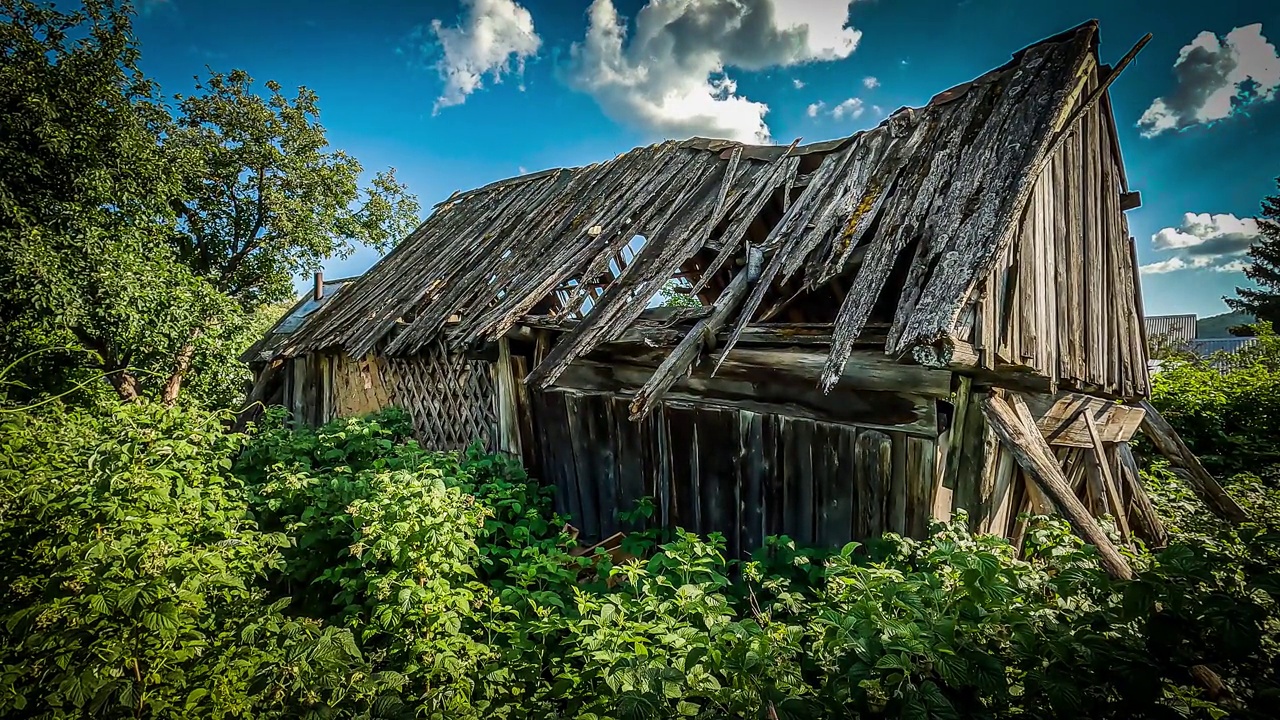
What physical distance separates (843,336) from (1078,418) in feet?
12.7

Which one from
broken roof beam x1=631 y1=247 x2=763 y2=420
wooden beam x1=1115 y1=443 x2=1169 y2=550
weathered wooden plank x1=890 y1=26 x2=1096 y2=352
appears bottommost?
wooden beam x1=1115 y1=443 x2=1169 y2=550

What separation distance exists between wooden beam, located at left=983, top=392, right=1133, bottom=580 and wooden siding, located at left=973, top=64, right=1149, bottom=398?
0.38m

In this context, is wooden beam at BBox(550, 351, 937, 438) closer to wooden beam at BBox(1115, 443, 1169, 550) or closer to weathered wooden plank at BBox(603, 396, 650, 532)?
weathered wooden plank at BBox(603, 396, 650, 532)

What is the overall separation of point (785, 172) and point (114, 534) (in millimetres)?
5646

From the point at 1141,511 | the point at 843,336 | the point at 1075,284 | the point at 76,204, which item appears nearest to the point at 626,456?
the point at 843,336

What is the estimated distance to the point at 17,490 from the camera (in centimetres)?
246

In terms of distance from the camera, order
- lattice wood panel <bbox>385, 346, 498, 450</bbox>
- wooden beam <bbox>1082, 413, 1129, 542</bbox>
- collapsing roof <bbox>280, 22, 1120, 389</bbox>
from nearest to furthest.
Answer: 1. collapsing roof <bbox>280, 22, 1120, 389</bbox>
2. wooden beam <bbox>1082, 413, 1129, 542</bbox>
3. lattice wood panel <bbox>385, 346, 498, 450</bbox>

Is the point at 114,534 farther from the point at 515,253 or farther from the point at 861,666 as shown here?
the point at 515,253

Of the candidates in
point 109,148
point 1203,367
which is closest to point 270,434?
point 109,148

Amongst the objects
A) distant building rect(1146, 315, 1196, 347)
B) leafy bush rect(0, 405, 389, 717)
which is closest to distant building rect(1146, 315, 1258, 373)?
distant building rect(1146, 315, 1196, 347)

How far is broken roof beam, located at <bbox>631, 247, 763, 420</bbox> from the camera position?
3.62 metres

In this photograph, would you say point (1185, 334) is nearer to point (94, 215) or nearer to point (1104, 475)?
point (1104, 475)

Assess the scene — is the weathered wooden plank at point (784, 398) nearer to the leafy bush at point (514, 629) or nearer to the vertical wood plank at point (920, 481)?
the vertical wood plank at point (920, 481)

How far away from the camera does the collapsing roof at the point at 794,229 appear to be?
359cm
